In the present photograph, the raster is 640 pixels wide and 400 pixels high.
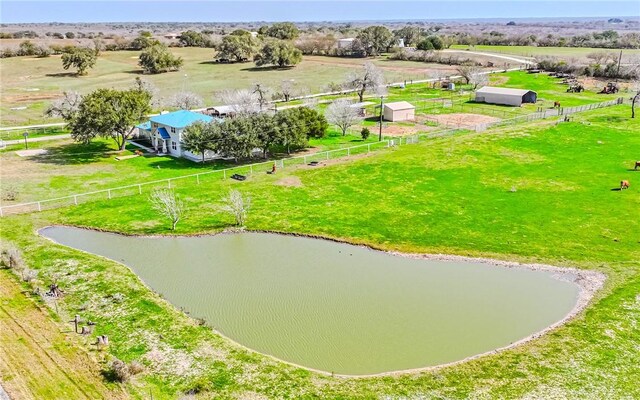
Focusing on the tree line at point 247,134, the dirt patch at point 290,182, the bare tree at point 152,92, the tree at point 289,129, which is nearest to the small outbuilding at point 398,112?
the tree line at point 247,134

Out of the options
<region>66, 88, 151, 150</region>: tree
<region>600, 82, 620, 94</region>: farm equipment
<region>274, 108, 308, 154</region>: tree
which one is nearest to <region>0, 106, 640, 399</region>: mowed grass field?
<region>274, 108, 308, 154</region>: tree

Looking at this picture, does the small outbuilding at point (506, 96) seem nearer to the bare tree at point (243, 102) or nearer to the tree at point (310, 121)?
the bare tree at point (243, 102)

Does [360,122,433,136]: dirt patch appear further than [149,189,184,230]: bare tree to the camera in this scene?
Yes

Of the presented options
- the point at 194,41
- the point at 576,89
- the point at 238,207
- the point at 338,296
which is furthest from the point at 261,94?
the point at 194,41

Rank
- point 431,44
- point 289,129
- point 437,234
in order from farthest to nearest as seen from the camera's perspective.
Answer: point 431,44 < point 289,129 < point 437,234

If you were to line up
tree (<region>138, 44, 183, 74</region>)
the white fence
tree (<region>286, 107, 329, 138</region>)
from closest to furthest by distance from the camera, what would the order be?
1. the white fence
2. tree (<region>286, 107, 329, 138</region>)
3. tree (<region>138, 44, 183, 74</region>)

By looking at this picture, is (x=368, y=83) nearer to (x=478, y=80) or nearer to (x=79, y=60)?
(x=478, y=80)

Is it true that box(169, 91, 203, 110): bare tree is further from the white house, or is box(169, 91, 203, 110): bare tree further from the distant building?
the distant building
